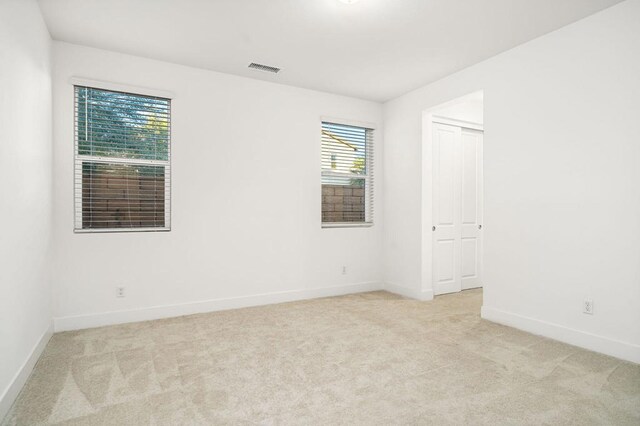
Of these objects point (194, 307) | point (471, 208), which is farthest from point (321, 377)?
point (471, 208)

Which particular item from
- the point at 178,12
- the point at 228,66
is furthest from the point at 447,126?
the point at 178,12

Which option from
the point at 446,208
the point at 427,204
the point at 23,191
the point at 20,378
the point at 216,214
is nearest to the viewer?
the point at 20,378

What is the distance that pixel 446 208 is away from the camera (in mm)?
4844

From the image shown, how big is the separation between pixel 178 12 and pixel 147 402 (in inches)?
112

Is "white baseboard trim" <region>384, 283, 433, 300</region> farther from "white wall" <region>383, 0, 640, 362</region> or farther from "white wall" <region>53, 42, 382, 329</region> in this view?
"white wall" <region>383, 0, 640, 362</region>

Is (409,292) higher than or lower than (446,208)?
lower

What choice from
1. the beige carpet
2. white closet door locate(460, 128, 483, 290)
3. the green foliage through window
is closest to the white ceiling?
the green foliage through window

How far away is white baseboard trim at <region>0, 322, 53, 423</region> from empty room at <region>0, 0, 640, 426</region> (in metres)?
0.02

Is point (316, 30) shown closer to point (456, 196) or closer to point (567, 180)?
point (567, 180)

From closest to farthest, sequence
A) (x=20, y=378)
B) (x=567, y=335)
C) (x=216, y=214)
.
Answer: (x=20, y=378), (x=567, y=335), (x=216, y=214)

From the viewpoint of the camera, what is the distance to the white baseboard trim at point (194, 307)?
11.1 feet

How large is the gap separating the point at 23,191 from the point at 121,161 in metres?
1.25

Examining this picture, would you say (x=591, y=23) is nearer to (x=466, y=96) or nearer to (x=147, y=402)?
(x=466, y=96)

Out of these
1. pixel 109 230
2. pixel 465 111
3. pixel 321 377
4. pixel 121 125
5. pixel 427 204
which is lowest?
pixel 321 377
